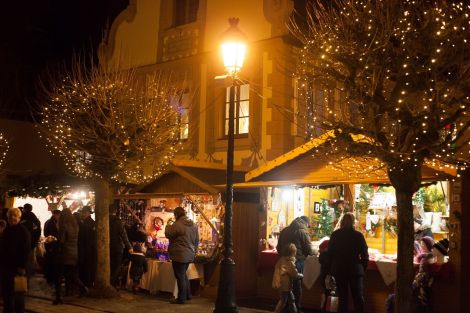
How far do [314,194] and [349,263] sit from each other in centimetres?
425

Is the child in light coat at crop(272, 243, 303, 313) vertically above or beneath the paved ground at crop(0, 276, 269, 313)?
above

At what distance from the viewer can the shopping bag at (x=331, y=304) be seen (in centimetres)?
1247

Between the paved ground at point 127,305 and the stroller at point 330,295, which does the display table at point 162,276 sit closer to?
the paved ground at point 127,305

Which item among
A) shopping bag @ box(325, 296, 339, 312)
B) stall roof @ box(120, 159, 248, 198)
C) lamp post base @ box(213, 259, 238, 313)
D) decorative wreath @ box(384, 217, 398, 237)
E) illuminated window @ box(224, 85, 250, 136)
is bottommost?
shopping bag @ box(325, 296, 339, 312)

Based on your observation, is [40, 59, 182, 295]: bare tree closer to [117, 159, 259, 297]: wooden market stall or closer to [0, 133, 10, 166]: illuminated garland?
[117, 159, 259, 297]: wooden market stall

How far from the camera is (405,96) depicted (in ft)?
31.9

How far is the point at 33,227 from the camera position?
1481 cm

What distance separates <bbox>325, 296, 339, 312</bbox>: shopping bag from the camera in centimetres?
1247

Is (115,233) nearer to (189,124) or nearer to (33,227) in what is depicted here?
(33,227)

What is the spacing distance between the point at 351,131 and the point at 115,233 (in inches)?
271

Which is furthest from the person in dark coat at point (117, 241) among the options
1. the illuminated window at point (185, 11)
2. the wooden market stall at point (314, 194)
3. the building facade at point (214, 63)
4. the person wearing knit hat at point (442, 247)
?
the illuminated window at point (185, 11)

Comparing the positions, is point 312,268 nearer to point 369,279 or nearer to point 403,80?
point 369,279

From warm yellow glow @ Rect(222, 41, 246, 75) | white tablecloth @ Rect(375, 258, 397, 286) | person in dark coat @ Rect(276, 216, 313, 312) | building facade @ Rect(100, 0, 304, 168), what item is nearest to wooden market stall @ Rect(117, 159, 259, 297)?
building facade @ Rect(100, 0, 304, 168)

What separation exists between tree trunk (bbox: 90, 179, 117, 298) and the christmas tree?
4.78m
